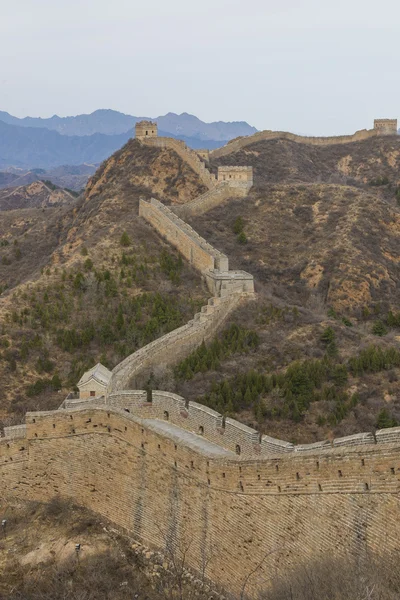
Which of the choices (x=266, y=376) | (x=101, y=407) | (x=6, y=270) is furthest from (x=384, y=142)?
(x=101, y=407)

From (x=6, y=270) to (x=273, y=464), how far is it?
129ft

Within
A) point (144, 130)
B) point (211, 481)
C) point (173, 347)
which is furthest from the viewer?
point (144, 130)

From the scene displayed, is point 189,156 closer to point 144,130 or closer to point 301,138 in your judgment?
point 144,130

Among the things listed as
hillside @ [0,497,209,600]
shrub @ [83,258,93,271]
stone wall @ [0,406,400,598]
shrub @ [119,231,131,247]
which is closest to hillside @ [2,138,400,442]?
shrub @ [83,258,93,271]

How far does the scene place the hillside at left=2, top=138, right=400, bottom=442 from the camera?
2003cm

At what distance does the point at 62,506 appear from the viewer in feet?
49.6

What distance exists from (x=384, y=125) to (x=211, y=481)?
6677 centimetres

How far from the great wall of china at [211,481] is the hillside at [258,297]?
15.9 ft

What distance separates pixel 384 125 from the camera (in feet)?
234

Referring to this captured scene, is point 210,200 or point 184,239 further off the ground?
point 210,200

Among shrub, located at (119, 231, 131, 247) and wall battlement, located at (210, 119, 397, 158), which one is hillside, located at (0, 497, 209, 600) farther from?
wall battlement, located at (210, 119, 397, 158)

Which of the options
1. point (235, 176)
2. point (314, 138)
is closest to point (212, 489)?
point (235, 176)

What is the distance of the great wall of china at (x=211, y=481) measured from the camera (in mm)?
10086

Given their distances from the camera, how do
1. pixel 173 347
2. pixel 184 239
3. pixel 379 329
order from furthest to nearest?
1. pixel 184 239
2. pixel 379 329
3. pixel 173 347
